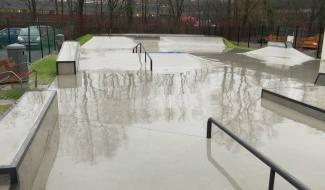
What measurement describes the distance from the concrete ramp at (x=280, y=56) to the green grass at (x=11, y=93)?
35.1 feet

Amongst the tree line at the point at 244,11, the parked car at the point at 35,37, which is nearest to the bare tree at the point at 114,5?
the tree line at the point at 244,11

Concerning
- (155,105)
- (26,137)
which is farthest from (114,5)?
(26,137)

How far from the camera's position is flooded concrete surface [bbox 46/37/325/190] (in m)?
3.96

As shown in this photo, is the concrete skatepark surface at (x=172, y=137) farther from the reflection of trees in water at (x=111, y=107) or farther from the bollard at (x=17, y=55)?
the bollard at (x=17, y=55)

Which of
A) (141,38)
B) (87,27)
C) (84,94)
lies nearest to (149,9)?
(87,27)

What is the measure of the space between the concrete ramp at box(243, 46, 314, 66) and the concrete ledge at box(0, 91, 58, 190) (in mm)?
11371

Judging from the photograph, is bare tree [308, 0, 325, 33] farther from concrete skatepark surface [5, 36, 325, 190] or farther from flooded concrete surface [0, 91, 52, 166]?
flooded concrete surface [0, 91, 52, 166]

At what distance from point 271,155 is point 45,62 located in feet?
36.2

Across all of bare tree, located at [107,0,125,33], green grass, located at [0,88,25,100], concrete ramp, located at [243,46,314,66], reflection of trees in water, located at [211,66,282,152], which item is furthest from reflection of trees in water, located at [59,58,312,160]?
bare tree, located at [107,0,125,33]

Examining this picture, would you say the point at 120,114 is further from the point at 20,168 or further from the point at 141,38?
the point at 141,38

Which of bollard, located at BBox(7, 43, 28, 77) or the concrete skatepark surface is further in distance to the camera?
bollard, located at BBox(7, 43, 28, 77)

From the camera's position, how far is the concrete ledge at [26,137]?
3.29 metres

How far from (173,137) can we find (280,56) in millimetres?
13565

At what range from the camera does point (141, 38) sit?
25.5 metres
